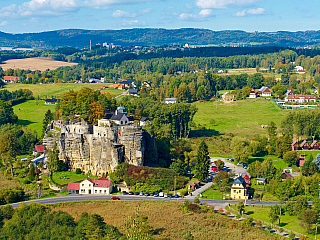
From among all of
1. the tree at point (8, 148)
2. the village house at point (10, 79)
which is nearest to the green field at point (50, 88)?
the village house at point (10, 79)

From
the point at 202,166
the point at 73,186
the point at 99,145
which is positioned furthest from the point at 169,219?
the point at 99,145

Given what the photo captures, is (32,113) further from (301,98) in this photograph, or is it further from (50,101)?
(301,98)

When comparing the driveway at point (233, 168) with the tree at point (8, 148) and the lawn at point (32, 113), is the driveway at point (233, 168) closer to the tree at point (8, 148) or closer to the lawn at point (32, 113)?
the tree at point (8, 148)

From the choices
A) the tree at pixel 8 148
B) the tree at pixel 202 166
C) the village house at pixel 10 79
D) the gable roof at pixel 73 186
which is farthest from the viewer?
the village house at pixel 10 79

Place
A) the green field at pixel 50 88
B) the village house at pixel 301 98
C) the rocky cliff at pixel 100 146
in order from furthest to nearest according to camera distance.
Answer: the green field at pixel 50 88 → the village house at pixel 301 98 → the rocky cliff at pixel 100 146

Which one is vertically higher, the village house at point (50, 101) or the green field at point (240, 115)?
the village house at point (50, 101)

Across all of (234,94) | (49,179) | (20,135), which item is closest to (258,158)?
(49,179)
